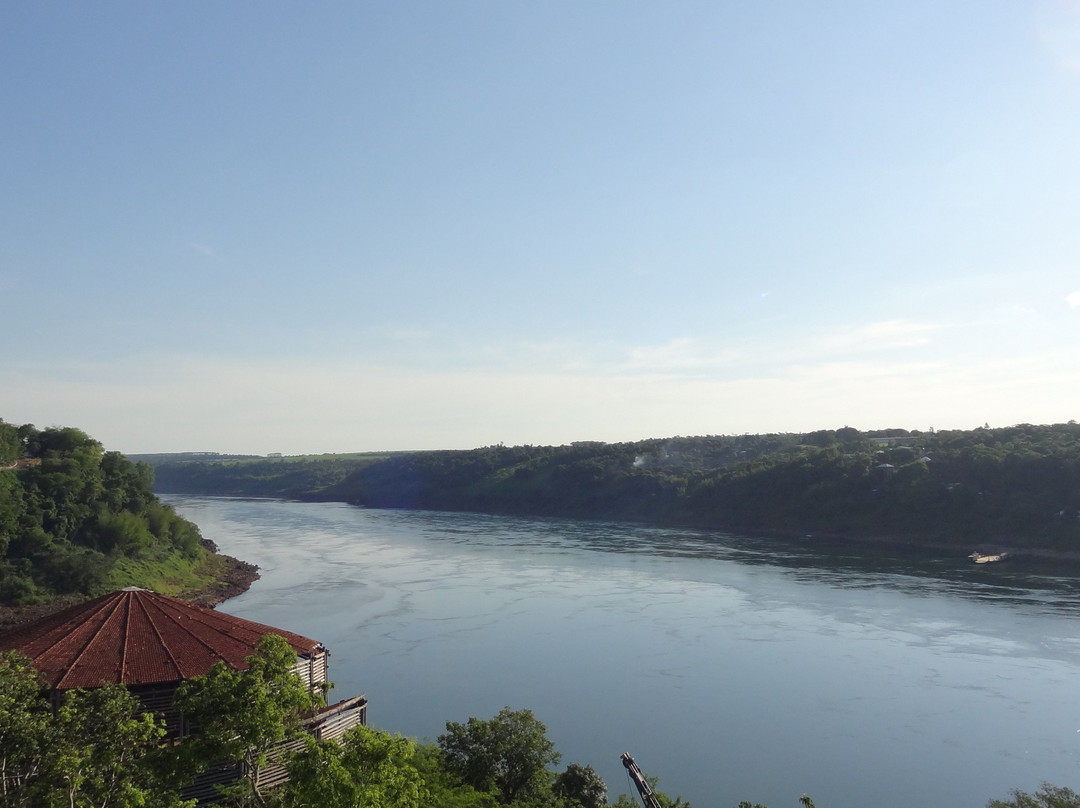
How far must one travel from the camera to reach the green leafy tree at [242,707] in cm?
820

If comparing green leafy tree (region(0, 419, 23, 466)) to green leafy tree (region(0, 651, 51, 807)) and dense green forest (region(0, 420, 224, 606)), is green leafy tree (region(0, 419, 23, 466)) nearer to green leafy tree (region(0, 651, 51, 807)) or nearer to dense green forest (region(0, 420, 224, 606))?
dense green forest (region(0, 420, 224, 606))

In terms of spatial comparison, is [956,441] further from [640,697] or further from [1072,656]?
[640,697]

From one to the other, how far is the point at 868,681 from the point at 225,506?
101408 millimetres

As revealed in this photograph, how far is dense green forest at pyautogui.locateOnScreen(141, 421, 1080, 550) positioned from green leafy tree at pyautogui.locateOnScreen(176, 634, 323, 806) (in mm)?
54639

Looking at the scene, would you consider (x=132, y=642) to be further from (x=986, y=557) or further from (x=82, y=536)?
(x=986, y=557)

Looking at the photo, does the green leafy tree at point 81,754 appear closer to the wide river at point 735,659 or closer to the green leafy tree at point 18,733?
the green leafy tree at point 18,733

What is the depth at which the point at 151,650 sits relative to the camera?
12.8m

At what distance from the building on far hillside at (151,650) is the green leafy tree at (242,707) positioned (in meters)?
3.11

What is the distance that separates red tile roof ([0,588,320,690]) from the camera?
1204 centimetres

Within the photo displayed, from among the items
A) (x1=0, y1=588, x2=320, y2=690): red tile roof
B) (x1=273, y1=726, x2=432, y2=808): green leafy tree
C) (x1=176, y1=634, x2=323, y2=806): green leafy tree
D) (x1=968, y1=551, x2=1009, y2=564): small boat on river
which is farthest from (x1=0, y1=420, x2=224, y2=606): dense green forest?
(x1=968, y1=551, x2=1009, y2=564): small boat on river

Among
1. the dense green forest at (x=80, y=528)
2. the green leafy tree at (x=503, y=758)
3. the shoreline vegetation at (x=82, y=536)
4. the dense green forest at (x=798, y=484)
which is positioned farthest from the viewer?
the dense green forest at (x=798, y=484)

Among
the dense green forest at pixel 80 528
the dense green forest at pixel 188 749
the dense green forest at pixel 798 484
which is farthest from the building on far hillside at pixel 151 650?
the dense green forest at pixel 798 484

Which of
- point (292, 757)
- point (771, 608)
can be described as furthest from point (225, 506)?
point (292, 757)

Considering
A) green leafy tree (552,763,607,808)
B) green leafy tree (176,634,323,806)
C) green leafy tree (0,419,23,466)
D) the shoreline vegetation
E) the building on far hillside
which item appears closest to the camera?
green leafy tree (176,634,323,806)
